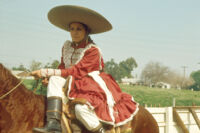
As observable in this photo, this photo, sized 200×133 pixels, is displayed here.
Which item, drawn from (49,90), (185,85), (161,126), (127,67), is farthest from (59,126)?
(127,67)

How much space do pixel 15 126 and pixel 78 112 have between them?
79cm

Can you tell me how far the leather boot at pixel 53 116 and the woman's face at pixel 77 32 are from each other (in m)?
1.05

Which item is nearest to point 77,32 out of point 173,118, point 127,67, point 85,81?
point 85,81

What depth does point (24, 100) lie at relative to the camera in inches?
121

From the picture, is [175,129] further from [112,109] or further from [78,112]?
[78,112]

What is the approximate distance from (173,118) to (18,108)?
6124mm

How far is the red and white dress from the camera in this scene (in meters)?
3.38

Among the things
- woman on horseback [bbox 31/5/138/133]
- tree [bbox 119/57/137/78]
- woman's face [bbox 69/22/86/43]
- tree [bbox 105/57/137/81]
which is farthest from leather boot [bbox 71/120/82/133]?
tree [bbox 119/57/137/78]

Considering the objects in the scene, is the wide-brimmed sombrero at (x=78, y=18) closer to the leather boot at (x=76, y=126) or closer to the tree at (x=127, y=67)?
the leather boot at (x=76, y=126)

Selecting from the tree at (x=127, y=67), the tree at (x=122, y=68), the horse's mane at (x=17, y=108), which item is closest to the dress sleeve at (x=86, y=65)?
the horse's mane at (x=17, y=108)

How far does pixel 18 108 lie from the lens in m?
2.97

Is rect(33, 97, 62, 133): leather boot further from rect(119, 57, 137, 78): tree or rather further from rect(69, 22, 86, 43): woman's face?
rect(119, 57, 137, 78): tree

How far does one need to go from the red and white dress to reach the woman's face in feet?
0.37

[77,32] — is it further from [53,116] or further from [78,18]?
[53,116]
